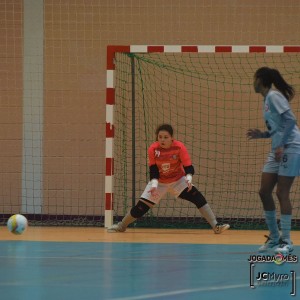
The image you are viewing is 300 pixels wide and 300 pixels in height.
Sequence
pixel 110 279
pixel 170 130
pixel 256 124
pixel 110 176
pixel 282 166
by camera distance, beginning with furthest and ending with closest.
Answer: pixel 256 124 < pixel 110 176 < pixel 170 130 < pixel 282 166 < pixel 110 279

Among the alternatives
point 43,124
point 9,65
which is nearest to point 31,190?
point 43,124

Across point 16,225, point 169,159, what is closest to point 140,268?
point 16,225

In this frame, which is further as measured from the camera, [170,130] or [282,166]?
[170,130]

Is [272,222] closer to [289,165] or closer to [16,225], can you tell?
[289,165]

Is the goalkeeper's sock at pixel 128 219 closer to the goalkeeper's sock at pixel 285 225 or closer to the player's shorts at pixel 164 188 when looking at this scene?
the player's shorts at pixel 164 188

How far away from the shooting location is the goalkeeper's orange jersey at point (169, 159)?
10.7 m

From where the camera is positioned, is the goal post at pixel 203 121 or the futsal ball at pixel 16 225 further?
the goal post at pixel 203 121

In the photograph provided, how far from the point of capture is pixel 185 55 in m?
13.2

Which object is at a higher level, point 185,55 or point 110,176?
point 185,55

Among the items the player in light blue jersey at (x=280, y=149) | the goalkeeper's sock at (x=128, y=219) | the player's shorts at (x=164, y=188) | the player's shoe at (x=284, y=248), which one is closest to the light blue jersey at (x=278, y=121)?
the player in light blue jersey at (x=280, y=149)

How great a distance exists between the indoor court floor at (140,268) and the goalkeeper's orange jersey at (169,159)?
0.79 meters

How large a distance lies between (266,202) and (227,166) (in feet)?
15.5

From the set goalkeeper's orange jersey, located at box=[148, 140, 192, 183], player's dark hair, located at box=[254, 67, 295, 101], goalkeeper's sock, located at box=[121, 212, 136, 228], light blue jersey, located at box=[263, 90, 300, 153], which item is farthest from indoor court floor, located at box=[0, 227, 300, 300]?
player's dark hair, located at box=[254, 67, 295, 101]

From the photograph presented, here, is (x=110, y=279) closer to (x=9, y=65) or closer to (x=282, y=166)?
(x=282, y=166)
